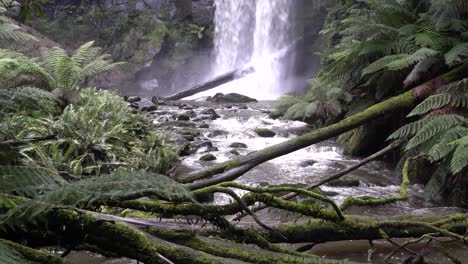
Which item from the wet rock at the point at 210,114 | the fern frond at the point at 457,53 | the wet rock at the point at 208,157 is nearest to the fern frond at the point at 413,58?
the fern frond at the point at 457,53

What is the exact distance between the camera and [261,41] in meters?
24.4

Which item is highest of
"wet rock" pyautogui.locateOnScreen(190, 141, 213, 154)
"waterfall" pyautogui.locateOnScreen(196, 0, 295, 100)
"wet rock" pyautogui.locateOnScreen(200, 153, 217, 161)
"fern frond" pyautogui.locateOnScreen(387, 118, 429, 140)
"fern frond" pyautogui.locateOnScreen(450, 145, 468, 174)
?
"waterfall" pyautogui.locateOnScreen(196, 0, 295, 100)

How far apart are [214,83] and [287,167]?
1416 centimetres

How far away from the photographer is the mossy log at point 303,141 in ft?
8.97

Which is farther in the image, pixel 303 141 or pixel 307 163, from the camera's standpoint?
pixel 307 163

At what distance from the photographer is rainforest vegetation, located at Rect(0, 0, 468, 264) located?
1.15 metres

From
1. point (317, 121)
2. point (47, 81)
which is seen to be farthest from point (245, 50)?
point (47, 81)

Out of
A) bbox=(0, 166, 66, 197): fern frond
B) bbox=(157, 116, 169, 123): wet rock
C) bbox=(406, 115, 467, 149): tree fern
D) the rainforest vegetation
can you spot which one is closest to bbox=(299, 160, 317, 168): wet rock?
the rainforest vegetation

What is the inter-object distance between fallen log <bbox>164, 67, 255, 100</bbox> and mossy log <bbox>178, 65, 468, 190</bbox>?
550 inches

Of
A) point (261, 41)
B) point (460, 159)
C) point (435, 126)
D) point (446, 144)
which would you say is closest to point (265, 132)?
point (435, 126)

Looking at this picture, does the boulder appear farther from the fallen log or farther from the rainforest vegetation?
the rainforest vegetation

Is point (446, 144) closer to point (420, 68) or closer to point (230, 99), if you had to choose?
point (420, 68)

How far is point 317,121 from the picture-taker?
8.55m

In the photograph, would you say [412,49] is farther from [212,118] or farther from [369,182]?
[212,118]
